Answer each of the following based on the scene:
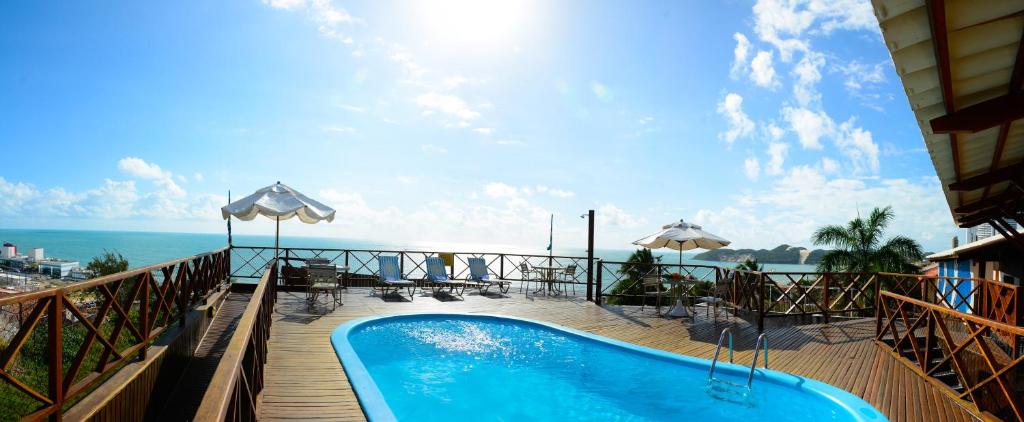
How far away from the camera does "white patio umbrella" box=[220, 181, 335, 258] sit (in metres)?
8.62

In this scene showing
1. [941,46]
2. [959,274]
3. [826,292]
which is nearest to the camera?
[941,46]

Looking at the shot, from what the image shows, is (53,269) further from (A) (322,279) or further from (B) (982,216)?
(B) (982,216)

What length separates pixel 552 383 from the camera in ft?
18.1

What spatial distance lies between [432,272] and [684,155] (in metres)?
9.48

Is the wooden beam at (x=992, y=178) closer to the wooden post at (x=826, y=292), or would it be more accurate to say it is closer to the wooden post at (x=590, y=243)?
the wooden post at (x=826, y=292)

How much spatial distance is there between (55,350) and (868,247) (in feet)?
81.8

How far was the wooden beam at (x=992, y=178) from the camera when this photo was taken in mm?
5065

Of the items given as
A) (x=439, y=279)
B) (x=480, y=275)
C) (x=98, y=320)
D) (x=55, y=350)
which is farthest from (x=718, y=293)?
(x=55, y=350)

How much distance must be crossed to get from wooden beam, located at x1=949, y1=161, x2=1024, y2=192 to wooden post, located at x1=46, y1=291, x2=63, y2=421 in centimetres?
783

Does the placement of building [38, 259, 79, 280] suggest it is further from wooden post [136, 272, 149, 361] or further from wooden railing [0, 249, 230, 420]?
wooden post [136, 272, 149, 361]

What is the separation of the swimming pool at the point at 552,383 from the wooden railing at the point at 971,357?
892 millimetres

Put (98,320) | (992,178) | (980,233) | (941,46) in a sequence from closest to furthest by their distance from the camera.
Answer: (941,46), (98,320), (992,178), (980,233)

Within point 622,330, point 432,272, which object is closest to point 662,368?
point 622,330

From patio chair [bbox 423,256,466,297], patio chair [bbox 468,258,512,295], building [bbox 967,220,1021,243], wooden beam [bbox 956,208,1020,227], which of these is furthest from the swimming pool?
building [bbox 967,220,1021,243]
